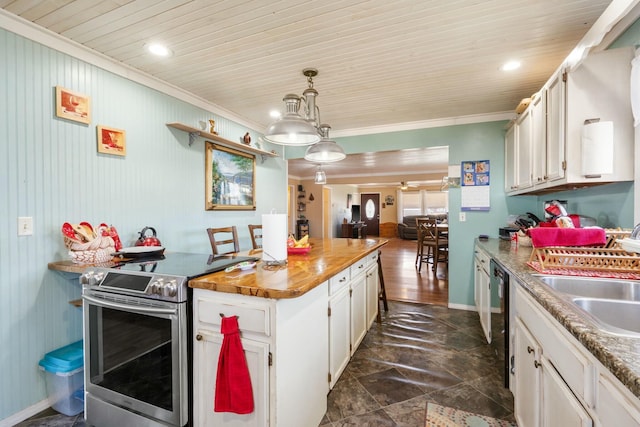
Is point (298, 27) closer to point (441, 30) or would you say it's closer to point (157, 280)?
point (441, 30)

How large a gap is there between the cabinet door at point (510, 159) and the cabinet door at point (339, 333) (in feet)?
7.33

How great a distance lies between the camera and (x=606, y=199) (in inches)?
74.8

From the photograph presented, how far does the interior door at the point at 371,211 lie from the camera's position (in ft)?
42.3

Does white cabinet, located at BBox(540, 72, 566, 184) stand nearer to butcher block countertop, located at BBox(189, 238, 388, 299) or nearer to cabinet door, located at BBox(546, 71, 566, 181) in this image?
cabinet door, located at BBox(546, 71, 566, 181)

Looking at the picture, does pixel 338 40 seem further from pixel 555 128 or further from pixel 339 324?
pixel 339 324

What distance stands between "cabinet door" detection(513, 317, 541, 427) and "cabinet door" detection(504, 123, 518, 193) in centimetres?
199

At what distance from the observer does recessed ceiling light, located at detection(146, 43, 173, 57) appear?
2.03 meters

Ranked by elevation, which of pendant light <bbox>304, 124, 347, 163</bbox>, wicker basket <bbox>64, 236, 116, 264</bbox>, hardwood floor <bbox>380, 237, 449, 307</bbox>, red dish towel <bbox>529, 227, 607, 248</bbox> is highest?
pendant light <bbox>304, 124, 347, 163</bbox>

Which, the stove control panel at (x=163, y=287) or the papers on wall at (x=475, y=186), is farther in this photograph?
the papers on wall at (x=475, y=186)

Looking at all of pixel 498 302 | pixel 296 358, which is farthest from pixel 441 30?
pixel 296 358

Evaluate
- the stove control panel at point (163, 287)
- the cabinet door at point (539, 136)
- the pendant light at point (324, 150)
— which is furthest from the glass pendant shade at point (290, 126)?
the cabinet door at point (539, 136)

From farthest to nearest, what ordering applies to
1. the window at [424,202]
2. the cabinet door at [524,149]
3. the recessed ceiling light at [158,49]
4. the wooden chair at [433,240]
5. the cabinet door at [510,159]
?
1. the window at [424,202]
2. the wooden chair at [433,240]
3. the cabinet door at [510,159]
4. the cabinet door at [524,149]
5. the recessed ceiling light at [158,49]

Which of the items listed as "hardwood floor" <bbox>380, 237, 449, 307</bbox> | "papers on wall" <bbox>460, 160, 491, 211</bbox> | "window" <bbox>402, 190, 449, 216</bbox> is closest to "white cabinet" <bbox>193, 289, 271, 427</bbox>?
"hardwood floor" <bbox>380, 237, 449, 307</bbox>

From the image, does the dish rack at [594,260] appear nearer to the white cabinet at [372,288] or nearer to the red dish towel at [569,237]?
the red dish towel at [569,237]
